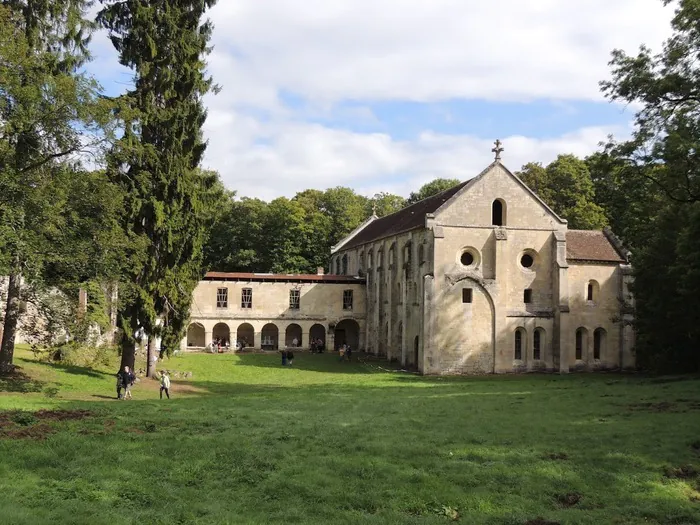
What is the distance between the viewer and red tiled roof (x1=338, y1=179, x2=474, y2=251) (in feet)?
147

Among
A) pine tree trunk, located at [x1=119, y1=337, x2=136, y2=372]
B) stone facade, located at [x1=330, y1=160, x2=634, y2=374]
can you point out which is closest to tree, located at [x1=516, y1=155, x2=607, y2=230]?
stone facade, located at [x1=330, y1=160, x2=634, y2=374]

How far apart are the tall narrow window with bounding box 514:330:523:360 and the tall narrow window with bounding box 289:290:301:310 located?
19841mm

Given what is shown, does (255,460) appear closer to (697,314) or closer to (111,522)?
(111,522)

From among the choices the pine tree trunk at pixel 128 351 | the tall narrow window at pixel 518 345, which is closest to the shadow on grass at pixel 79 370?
the pine tree trunk at pixel 128 351

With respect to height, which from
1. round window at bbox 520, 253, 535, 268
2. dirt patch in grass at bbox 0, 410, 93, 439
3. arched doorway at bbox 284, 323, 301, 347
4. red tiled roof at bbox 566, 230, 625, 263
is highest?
red tiled roof at bbox 566, 230, 625, 263

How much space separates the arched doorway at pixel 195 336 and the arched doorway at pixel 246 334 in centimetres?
313

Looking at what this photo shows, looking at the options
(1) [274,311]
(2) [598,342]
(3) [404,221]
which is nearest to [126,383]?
(1) [274,311]

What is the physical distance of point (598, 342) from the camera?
44.5 m

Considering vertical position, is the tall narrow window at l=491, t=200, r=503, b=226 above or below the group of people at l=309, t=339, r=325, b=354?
above

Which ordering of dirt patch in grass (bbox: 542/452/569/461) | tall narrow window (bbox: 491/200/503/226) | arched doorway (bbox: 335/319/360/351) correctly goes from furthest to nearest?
arched doorway (bbox: 335/319/360/351) → tall narrow window (bbox: 491/200/503/226) → dirt patch in grass (bbox: 542/452/569/461)

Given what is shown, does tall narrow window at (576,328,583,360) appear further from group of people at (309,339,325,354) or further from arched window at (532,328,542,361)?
group of people at (309,339,325,354)

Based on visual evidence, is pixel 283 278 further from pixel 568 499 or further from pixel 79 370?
pixel 568 499

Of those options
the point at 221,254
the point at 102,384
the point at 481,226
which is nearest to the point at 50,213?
the point at 102,384

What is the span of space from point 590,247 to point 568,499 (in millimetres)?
36812
